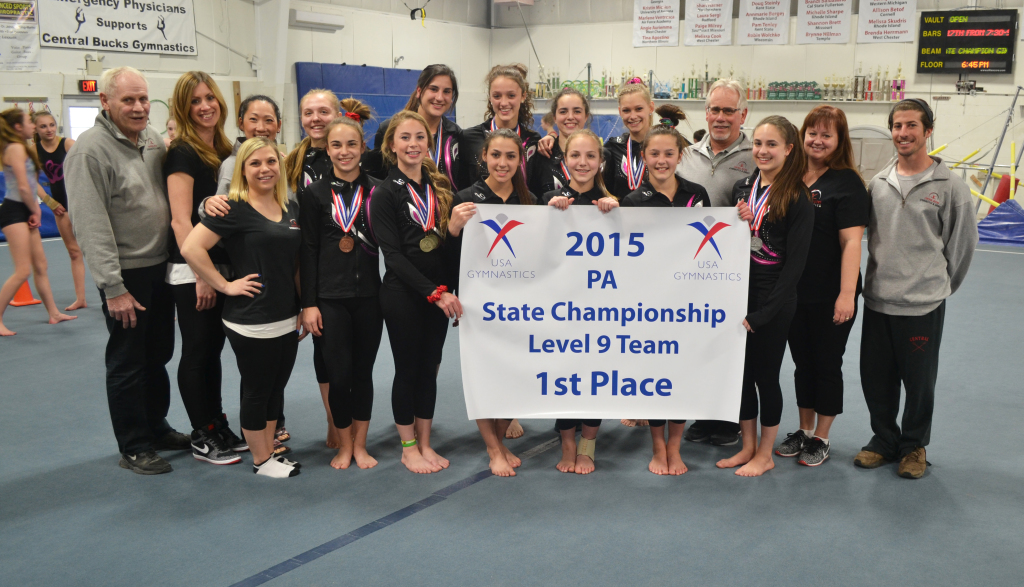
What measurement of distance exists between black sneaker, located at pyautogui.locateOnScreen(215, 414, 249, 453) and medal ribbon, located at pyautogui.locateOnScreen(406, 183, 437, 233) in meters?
1.31

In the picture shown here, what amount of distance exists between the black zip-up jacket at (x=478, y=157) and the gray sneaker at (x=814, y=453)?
1.64 meters

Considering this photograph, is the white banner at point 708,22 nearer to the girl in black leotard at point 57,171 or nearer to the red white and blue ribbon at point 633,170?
the girl in black leotard at point 57,171

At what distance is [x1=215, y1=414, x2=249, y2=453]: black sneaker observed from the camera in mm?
3395

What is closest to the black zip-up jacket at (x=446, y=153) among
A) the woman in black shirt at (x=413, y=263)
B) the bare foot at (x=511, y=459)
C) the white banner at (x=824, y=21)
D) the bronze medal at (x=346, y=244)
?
the woman in black shirt at (x=413, y=263)

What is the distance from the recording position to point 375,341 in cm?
320

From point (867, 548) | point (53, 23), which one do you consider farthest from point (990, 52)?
point (53, 23)

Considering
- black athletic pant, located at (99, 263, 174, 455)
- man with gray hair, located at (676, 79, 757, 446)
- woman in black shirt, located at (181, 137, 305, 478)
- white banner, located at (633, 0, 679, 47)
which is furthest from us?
white banner, located at (633, 0, 679, 47)

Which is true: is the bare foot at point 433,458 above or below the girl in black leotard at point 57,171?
below

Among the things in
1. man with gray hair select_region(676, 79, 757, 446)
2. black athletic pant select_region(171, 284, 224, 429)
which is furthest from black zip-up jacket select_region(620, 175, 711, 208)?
black athletic pant select_region(171, 284, 224, 429)

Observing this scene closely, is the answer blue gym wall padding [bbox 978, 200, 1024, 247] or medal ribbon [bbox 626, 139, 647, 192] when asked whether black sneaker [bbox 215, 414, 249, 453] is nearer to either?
medal ribbon [bbox 626, 139, 647, 192]

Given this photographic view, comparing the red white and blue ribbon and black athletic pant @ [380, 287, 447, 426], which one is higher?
the red white and blue ribbon

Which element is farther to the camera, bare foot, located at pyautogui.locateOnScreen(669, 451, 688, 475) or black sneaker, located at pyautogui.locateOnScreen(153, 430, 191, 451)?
black sneaker, located at pyautogui.locateOnScreen(153, 430, 191, 451)

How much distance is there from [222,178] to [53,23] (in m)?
8.26

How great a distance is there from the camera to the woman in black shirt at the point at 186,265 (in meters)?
3.11
